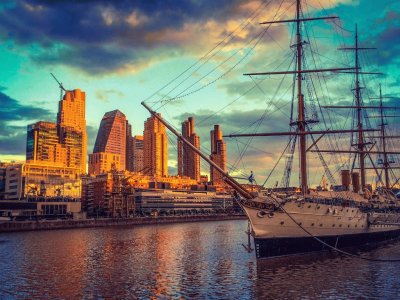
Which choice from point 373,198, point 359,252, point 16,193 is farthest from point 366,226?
point 16,193

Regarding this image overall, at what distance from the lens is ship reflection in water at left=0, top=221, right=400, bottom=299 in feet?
102

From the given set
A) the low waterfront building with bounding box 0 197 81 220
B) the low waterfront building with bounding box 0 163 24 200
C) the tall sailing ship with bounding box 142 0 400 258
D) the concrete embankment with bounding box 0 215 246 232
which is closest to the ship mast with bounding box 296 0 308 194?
the tall sailing ship with bounding box 142 0 400 258

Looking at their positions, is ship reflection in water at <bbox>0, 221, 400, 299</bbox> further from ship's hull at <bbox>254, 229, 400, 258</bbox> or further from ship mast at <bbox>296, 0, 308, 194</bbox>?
ship mast at <bbox>296, 0, 308, 194</bbox>

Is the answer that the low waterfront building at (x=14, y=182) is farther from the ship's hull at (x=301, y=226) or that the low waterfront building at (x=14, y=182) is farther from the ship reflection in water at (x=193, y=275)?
the ship's hull at (x=301, y=226)

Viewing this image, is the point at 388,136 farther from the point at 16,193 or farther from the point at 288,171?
the point at 16,193

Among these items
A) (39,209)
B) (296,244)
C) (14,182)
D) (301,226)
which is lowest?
(296,244)

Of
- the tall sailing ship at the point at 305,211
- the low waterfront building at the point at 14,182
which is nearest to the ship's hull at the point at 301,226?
the tall sailing ship at the point at 305,211

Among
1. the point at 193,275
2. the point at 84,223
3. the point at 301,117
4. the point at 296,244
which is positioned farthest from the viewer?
the point at 84,223

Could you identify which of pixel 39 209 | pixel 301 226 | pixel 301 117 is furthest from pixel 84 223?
pixel 301 226

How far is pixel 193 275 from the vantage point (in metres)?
38.4

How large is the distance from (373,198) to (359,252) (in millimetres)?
20471

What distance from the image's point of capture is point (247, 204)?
43750mm

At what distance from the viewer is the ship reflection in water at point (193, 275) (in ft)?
102

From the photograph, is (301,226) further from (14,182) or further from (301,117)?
(14,182)
